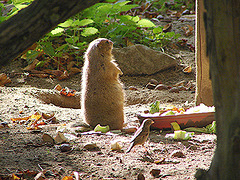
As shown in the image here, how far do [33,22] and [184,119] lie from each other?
267cm

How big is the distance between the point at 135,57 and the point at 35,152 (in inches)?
183

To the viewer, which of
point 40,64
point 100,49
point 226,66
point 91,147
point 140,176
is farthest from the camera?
point 40,64

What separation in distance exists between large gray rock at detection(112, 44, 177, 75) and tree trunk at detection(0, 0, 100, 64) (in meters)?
5.47

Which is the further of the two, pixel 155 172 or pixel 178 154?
pixel 178 154

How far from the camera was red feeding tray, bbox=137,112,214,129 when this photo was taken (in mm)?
3865

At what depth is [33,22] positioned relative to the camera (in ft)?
5.52

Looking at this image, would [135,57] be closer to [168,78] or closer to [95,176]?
[168,78]

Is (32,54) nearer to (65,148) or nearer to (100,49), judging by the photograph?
(100,49)

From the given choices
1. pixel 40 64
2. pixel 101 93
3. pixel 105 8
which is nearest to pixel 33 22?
pixel 101 93

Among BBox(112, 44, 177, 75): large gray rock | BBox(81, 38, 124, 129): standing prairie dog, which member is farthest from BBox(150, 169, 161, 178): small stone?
BBox(112, 44, 177, 75): large gray rock

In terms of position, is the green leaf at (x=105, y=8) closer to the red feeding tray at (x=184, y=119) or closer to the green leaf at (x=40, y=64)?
the green leaf at (x=40, y=64)

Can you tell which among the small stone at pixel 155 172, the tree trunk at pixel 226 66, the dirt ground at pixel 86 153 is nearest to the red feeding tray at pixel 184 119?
the dirt ground at pixel 86 153

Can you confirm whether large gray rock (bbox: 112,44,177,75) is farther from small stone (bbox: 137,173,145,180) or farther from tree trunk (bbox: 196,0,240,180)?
tree trunk (bbox: 196,0,240,180)

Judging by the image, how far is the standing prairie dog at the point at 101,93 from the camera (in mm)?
4020
